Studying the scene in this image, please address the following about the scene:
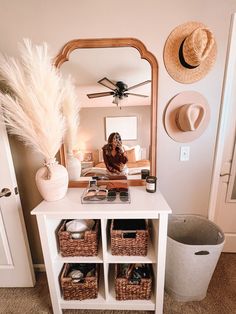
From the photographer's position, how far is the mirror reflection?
116 centimetres

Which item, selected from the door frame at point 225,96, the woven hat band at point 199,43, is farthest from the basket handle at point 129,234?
the woven hat band at point 199,43

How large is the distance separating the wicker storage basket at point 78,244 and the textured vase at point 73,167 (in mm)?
411

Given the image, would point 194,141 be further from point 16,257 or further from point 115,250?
point 16,257

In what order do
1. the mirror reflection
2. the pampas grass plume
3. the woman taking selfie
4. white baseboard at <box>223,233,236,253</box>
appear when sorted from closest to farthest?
the pampas grass plume, the mirror reflection, the woman taking selfie, white baseboard at <box>223,233,236,253</box>

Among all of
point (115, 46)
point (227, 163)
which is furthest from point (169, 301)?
point (115, 46)

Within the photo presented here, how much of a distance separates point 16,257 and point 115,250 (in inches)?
36.5

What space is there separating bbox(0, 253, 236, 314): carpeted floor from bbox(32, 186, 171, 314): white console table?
123 mm

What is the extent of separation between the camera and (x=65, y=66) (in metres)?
1.18

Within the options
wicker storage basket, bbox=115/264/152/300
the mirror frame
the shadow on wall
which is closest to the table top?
the shadow on wall

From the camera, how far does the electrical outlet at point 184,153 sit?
1.30 metres

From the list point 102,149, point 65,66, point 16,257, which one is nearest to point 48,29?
point 65,66

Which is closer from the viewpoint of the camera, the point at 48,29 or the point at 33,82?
the point at 33,82

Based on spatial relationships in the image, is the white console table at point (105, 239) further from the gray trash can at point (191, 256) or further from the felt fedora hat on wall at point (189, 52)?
the felt fedora hat on wall at point (189, 52)

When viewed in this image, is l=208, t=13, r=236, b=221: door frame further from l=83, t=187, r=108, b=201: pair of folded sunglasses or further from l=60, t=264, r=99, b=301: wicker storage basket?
l=60, t=264, r=99, b=301: wicker storage basket
